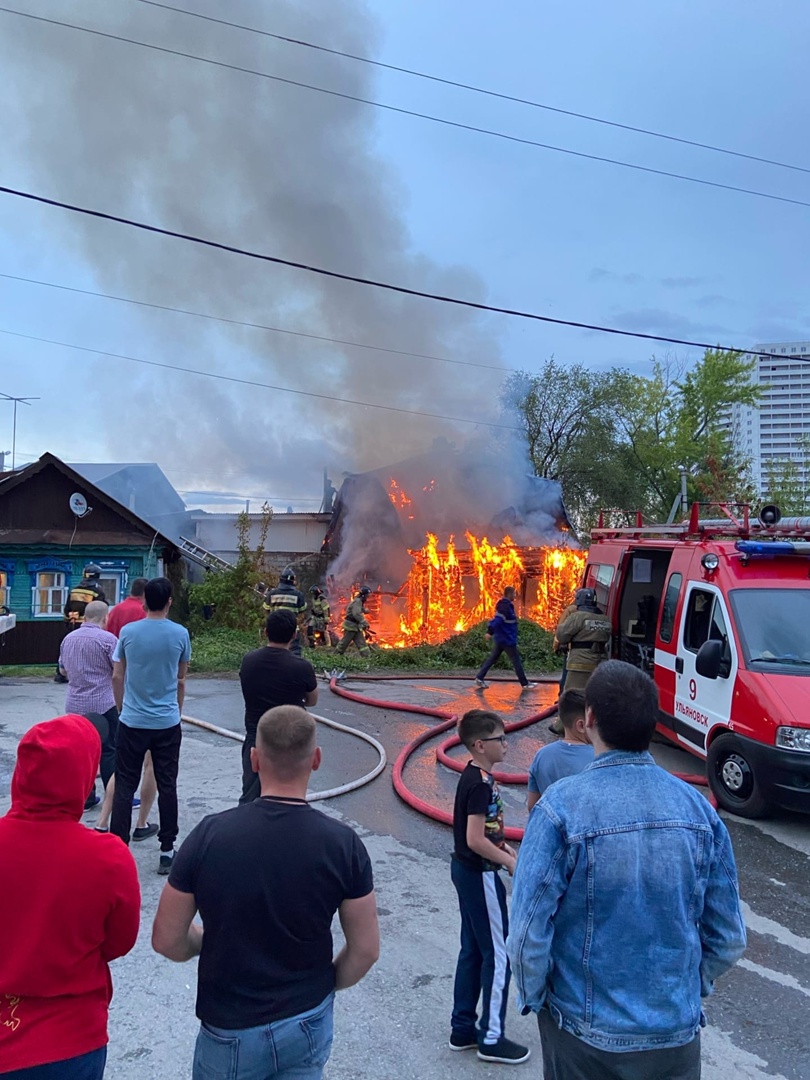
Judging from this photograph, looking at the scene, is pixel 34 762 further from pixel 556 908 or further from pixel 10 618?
pixel 10 618

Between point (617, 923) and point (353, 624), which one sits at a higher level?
point (617, 923)

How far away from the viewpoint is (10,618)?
435 inches

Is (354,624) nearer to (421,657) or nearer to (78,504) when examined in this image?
A: (421,657)

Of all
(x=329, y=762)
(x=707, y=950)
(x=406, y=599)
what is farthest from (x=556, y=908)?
(x=406, y=599)

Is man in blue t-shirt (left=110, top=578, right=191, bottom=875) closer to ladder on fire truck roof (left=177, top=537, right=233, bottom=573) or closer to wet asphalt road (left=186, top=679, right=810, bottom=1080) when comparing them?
wet asphalt road (left=186, top=679, right=810, bottom=1080)

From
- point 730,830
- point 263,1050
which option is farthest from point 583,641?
point 263,1050

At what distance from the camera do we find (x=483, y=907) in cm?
305

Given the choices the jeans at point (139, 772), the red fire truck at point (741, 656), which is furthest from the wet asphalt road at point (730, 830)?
the jeans at point (139, 772)

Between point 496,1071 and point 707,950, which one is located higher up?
point 707,950

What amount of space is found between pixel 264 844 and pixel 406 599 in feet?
70.1

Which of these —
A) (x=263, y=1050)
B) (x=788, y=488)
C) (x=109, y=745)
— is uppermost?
(x=788, y=488)

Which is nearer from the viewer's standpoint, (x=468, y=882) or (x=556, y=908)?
(x=556, y=908)

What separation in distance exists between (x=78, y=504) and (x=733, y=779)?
16.8 meters

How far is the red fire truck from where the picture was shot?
5836 mm
